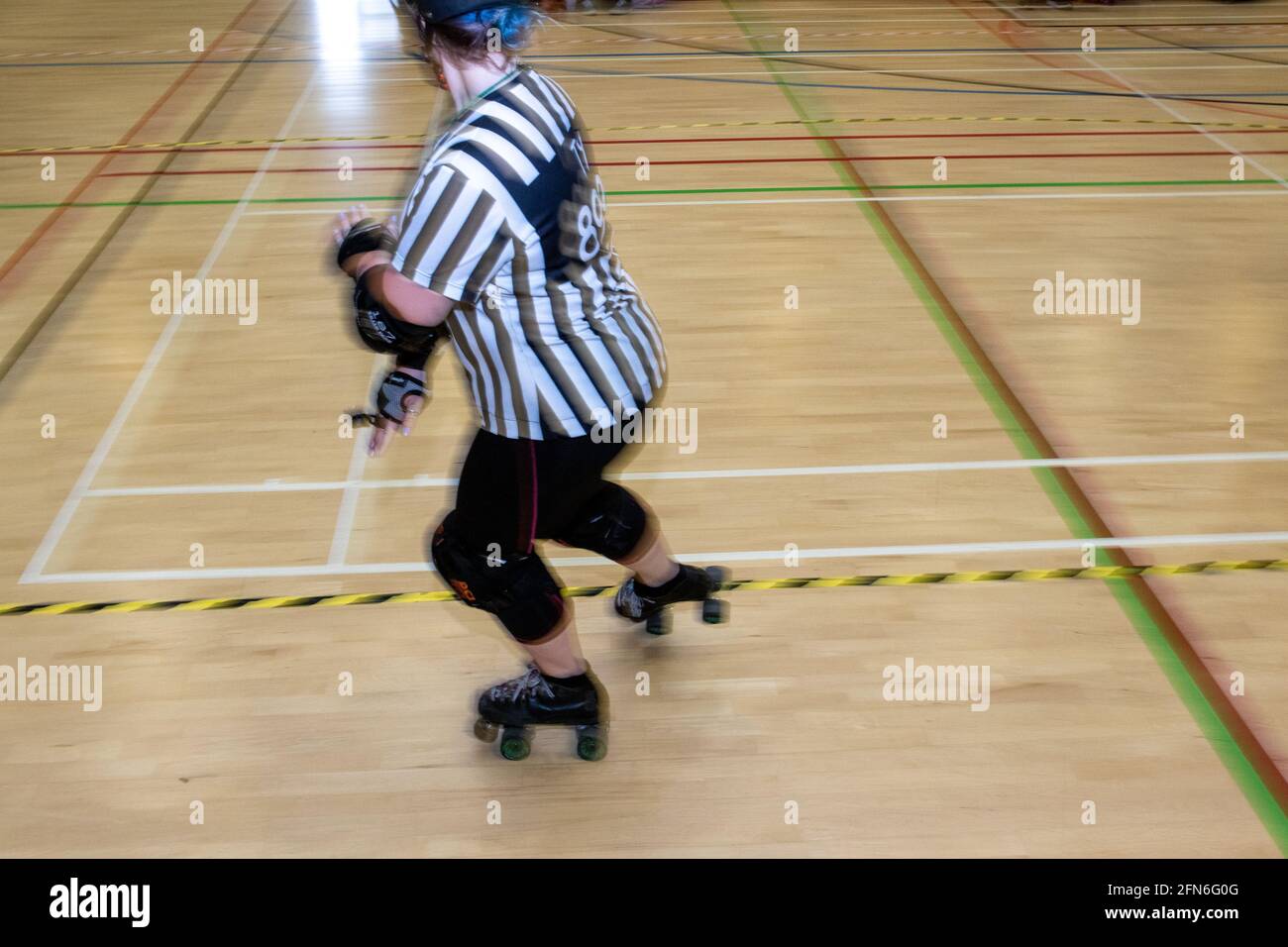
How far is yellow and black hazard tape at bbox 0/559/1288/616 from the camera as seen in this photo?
327 cm

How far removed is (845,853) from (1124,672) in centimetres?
98

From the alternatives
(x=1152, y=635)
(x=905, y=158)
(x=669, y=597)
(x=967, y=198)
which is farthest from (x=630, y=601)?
(x=905, y=158)

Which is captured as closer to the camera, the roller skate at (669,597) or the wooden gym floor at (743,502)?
the wooden gym floor at (743,502)

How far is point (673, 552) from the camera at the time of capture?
11.5ft

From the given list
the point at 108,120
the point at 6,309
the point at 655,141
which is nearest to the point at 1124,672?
the point at 6,309

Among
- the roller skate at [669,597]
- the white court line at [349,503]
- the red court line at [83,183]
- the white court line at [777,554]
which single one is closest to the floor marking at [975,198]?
the red court line at [83,183]

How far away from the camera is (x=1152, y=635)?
3121 mm

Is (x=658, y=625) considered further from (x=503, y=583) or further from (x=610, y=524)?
(x=503, y=583)

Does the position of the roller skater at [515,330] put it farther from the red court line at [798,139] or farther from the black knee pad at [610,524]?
the red court line at [798,139]

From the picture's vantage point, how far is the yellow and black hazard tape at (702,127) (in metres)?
7.14

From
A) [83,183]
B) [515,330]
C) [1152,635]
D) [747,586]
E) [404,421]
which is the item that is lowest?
[1152,635]
